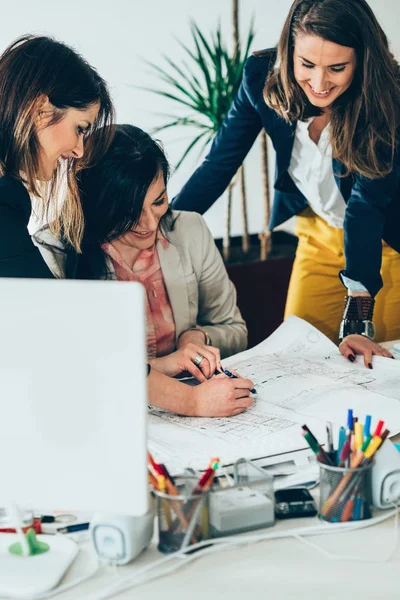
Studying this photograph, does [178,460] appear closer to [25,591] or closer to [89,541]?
[89,541]

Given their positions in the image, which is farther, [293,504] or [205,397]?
[205,397]

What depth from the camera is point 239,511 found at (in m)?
1.13

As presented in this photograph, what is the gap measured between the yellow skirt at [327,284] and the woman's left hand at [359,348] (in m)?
0.53

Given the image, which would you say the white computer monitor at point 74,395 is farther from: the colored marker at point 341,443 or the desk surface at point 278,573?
the colored marker at point 341,443

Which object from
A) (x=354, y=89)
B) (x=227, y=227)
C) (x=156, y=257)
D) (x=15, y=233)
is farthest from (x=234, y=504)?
(x=227, y=227)

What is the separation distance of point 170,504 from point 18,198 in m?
0.73

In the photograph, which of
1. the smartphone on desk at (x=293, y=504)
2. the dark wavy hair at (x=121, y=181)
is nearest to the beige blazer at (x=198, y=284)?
the dark wavy hair at (x=121, y=181)

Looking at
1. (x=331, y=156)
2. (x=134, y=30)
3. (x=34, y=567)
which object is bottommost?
(x=34, y=567)

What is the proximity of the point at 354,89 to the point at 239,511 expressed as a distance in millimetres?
1277

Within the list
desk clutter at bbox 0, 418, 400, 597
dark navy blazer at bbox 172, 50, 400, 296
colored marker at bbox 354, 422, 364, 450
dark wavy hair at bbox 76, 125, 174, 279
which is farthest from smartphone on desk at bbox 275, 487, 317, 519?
dark navy blazer at bbox 172, 50, 400, 296

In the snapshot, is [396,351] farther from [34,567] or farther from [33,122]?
[34,567]

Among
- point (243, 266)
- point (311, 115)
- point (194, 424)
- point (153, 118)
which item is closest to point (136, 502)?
point (194, 424)

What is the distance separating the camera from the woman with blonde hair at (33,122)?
154 centimetres

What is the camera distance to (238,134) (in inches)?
92.4
